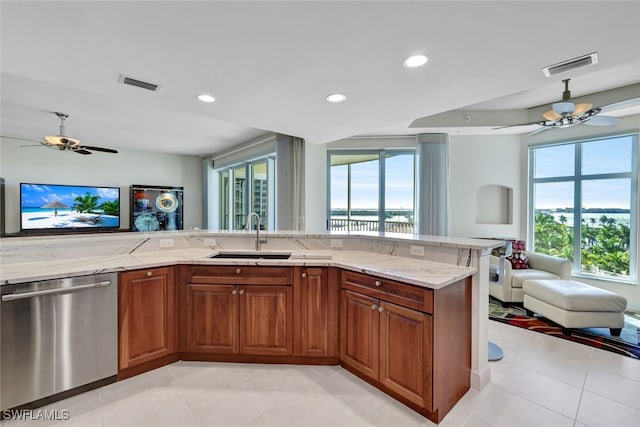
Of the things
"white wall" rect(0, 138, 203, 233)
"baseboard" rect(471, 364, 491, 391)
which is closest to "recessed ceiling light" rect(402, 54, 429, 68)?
"baseboard" rect(471, 364, 491, 391)

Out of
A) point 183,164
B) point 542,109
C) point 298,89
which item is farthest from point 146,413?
point 183,164

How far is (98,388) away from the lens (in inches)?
81.6

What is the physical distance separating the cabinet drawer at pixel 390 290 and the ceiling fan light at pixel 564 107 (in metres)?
2.65

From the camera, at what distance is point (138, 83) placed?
7.23ft

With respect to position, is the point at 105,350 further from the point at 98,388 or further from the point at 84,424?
the point at 84,424

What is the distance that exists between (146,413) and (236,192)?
17.8ft

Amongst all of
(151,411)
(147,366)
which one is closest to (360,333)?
(151,411)

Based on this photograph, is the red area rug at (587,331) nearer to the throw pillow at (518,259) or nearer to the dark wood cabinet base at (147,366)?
the throw pillow at (518,259)

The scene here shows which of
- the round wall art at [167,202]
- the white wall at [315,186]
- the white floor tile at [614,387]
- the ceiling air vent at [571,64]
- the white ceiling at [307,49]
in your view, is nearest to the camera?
the white ceiling at [307,49]

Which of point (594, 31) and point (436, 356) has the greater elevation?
point (594, 31)

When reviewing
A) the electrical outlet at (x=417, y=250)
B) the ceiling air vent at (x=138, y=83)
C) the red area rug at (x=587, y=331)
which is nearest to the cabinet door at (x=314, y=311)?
the electrical outlet at (x=417, y=250)

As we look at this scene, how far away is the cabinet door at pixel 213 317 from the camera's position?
239cm

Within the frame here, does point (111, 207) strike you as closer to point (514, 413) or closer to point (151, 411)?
point (151, 411)

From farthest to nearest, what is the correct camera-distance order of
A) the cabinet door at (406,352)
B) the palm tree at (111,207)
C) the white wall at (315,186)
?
the palm tree at (111,207), the white wall at (315,186), the cabinet door at (406,352)
